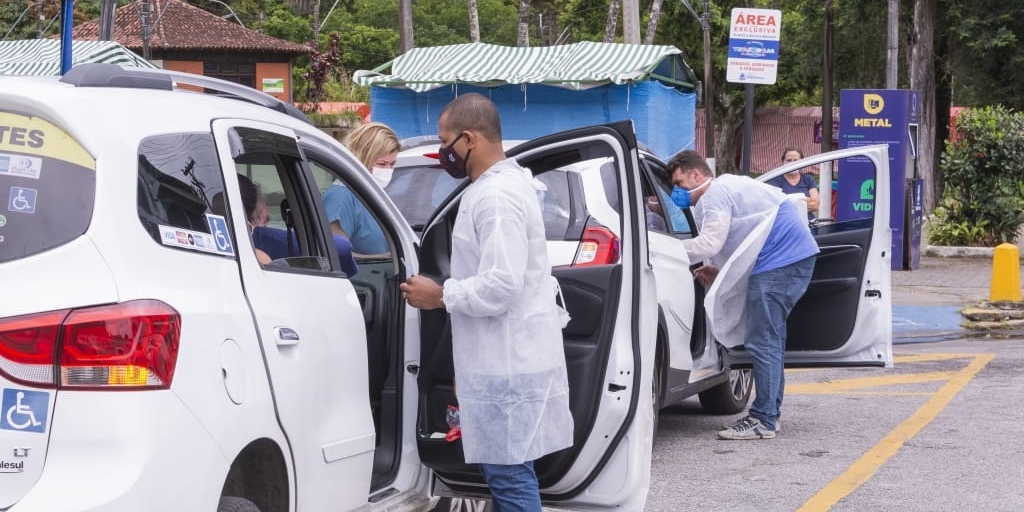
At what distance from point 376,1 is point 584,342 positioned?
214 feet

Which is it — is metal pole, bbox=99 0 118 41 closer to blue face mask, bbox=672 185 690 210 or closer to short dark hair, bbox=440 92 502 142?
blue face mask, bbox=672 185 690 210

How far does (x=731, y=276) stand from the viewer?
313 inches

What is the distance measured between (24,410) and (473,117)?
1837 mm

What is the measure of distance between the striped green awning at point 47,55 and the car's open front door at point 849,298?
23.0 ft

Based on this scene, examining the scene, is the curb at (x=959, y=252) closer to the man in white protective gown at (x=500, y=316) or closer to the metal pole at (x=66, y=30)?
the metal pole at (x=66, y=30)

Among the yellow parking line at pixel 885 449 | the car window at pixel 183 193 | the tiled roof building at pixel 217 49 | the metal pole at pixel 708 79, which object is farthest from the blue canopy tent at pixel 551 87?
the tiled roof building at pixel 217 49

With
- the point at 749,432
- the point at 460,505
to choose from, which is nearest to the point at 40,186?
the point at 460,505

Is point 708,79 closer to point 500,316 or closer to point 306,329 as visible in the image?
point 500,316

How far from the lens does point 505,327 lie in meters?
4.30

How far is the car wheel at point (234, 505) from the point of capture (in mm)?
3530

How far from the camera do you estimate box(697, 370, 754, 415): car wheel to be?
29.6ft

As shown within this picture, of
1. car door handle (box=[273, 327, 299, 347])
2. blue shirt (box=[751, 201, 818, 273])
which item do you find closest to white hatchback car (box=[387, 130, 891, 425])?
blue shirt (box=[751, 201, 818, 273])

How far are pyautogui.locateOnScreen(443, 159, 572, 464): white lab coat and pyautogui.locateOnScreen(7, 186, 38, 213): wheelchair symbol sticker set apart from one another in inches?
54.9

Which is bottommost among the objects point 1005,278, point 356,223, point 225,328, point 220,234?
point 1005,278
